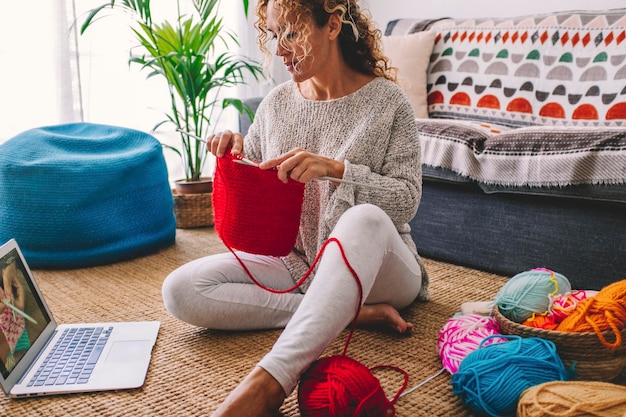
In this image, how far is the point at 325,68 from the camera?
1.33 meters

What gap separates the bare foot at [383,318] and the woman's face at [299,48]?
566 millimetres

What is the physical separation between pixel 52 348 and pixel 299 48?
2.78ft

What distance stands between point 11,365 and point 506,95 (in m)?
2.00

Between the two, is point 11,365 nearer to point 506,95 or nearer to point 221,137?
point 221,137

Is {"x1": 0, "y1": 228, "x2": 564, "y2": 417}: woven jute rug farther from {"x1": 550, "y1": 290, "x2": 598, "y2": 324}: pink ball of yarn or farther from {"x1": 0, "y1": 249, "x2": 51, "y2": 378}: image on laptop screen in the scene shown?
{"x1": 550, "y1": 290, "x2": 598, "y2": 324}: pink ball of yarn

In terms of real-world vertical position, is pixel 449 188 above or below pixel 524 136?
below

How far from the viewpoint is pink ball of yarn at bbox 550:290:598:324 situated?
43.9 inches

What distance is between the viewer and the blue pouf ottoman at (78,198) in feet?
5.99

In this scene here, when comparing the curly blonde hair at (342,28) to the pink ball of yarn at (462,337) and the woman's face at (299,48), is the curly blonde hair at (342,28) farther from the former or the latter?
the pink ball of yarn at (462,337)

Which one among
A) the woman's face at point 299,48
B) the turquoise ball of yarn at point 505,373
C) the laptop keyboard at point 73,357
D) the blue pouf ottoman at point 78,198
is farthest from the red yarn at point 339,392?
the blue pouf ottoman at point 78,198

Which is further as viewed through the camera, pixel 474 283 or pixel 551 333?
pixel 474 283

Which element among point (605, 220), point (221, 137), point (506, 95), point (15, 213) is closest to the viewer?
point (221, 137)

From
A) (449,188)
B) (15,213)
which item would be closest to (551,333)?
(449,188)

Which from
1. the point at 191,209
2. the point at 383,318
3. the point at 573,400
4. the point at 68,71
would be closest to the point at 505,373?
the point at 573,400
